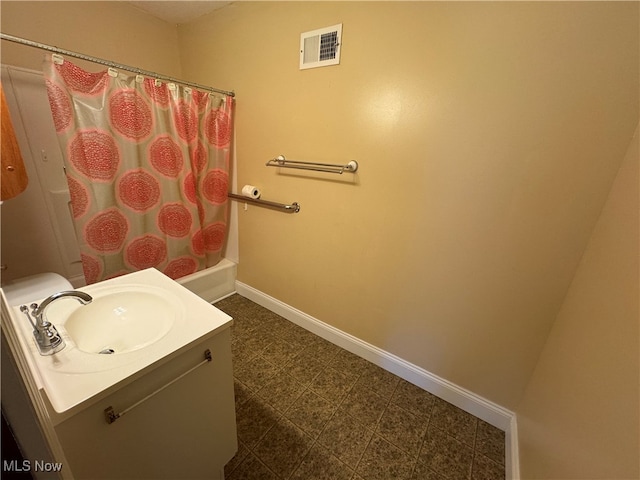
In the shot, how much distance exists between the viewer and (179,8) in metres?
1.82

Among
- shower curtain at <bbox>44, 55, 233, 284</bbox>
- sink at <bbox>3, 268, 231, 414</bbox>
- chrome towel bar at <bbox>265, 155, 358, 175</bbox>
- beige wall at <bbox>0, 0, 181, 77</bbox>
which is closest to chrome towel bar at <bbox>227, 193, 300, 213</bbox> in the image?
A: shower curtain at <bbox>44, 55, 233, 284</bbox>

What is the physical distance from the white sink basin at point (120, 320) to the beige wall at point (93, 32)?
5.57 ft

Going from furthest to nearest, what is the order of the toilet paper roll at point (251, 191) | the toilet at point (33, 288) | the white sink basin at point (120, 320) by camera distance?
the toilet paper roll at point (251, 191) < the toilet at point (33, 288) < the white sink basin at point (120, 320)

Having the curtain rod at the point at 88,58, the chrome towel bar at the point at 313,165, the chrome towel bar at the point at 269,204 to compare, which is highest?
the curtain rod at the point at 88,58

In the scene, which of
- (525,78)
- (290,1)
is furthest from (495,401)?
(290,1)

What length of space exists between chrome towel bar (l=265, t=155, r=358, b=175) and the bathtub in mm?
1051

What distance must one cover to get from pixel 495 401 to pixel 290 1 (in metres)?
2.45

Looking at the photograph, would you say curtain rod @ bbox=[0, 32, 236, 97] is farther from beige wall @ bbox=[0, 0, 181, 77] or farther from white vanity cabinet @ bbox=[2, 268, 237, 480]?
white vanity cabinet @ bbox=[2, 268, 237, 480]

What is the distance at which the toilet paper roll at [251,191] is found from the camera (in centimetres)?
192

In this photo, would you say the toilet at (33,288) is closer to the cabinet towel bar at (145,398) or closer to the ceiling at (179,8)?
the cabinet towel bar at (145,398)

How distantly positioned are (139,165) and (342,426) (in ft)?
6.38

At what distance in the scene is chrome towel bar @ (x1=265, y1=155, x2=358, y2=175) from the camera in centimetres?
144

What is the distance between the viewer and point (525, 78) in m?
0.96

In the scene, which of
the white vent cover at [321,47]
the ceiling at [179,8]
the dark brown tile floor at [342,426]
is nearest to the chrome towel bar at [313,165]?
the white vent cover at [321,47]
